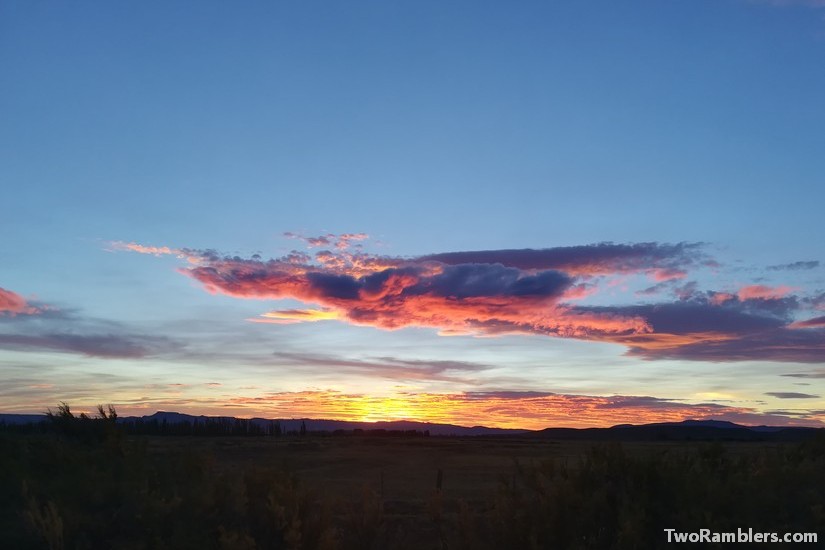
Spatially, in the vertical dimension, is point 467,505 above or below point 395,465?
above

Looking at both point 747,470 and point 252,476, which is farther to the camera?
point 252,476

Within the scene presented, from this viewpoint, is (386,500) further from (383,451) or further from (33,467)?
(383,451)

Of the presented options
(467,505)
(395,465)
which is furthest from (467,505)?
(395,465)

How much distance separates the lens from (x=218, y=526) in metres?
9.74

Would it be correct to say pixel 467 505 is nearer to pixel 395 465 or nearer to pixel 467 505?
pixel 467 505

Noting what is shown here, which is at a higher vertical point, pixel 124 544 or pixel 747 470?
pixel 747 470

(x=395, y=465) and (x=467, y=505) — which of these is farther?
(x=395, y=465)

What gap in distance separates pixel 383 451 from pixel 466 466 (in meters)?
14.8

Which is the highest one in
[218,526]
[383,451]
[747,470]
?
[747,470]

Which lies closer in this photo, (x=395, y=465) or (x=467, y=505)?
(x=467, y=505)

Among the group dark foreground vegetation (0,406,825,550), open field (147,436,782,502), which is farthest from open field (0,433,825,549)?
open field (147,436,782,502)

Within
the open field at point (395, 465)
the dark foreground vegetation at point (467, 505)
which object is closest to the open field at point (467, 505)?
the dark foreground vegetation at point (467, 505)

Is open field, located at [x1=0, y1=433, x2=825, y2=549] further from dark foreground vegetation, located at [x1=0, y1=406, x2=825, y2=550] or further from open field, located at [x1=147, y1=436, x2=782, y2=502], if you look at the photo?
open field, located at [x1=147, y1=436, x2=782, y2=502]

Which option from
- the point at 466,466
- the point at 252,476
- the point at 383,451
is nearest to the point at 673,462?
the point at 252,476
